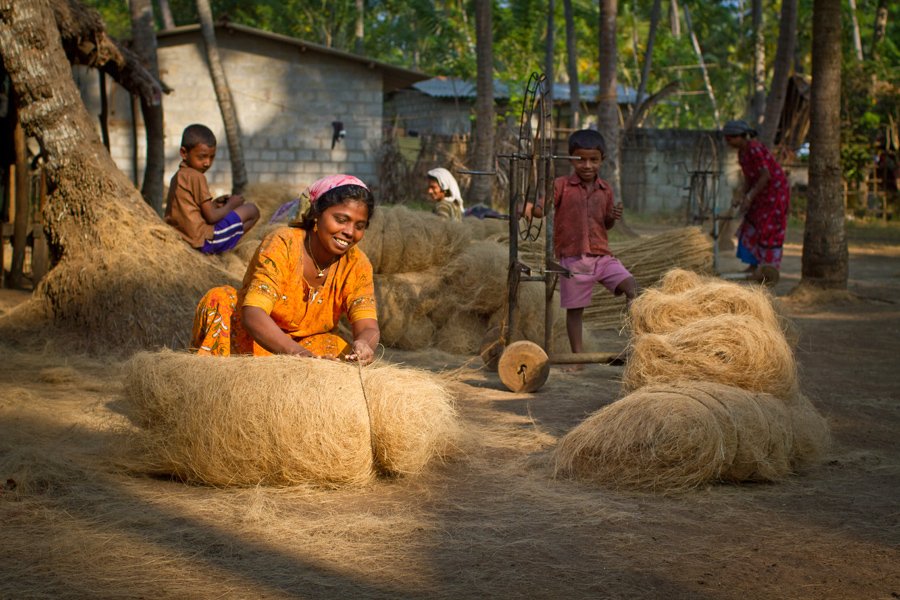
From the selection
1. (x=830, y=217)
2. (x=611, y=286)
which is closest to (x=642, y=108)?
(x=830, y=217)

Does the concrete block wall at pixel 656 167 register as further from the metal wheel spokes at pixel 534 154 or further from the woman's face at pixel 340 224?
the woman's face at pixel 340 224

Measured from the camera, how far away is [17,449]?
421 centimetres

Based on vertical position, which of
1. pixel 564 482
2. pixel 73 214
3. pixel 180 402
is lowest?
pixel 564 482

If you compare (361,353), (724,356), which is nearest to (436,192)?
(724,356)

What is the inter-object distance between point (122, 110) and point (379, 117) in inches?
218

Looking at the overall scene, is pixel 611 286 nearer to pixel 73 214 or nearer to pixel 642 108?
pixel 73 214

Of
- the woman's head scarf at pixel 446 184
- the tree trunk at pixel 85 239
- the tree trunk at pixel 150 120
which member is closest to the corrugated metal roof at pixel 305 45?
the tree trunk at pixel 150 120

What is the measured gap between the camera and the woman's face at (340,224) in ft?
14.3

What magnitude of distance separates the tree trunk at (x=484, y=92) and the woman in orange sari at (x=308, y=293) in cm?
1122

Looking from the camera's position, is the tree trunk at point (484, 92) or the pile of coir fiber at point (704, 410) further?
the tree trunk at point (484, 92)

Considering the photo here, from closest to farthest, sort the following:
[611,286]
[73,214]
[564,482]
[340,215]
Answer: [564,482] < [340,215] < [611,286] < [73,214]

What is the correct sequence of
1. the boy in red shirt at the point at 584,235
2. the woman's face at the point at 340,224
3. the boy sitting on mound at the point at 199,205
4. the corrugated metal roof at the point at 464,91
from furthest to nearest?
the corrugated metal roof at the point at 464,91 < the boy sitting on mound at the point at 199,205 < the boy in red shirt at the point at 584,235 < the woman's face at the point at 340,224

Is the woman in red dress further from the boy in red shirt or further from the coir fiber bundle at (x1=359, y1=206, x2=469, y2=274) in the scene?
the boy in red shirt

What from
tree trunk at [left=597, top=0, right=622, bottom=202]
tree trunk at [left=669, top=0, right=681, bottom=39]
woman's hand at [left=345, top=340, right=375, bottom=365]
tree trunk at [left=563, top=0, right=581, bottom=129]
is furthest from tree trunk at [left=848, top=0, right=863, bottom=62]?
woman's hand at [left=345, top=340, right=375, bottom=365]
